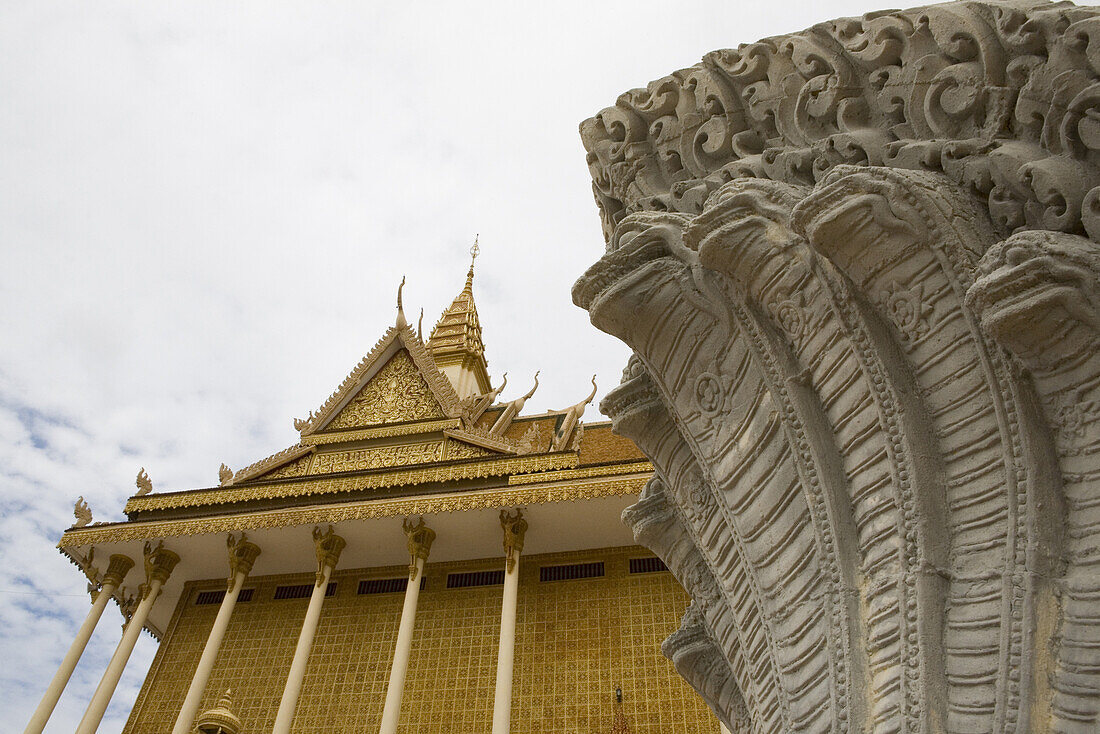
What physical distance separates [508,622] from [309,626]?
6.81 feet

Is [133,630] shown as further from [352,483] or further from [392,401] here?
[392,401]

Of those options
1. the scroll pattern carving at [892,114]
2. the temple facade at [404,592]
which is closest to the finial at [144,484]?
→ the temple facade at [404,592]

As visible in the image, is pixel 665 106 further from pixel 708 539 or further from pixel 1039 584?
pixel 1039 584

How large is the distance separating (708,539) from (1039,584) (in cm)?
72

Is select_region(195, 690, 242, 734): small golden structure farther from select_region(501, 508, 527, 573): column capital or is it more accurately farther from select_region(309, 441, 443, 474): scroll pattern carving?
select_region(309, 441, 443, 474): scroll pattern carving

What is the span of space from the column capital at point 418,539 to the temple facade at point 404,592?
23mm

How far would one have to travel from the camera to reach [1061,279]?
46.2 inches

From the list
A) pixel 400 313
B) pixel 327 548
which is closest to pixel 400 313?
pixel 400 313

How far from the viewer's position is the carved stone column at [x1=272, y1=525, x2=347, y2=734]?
8.09 m

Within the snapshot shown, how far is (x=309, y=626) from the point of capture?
8820mm

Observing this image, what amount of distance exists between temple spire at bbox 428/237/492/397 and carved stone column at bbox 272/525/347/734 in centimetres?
480

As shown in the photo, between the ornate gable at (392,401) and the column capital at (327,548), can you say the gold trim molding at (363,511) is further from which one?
the ornate gable at (392,401)

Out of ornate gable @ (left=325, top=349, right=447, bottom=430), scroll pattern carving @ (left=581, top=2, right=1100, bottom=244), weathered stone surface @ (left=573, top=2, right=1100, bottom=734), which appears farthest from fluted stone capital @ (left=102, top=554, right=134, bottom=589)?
weathered stone surface @ (left=573, top=2, right=1100, bottom=734)

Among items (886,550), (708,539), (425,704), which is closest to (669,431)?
(708,539)
